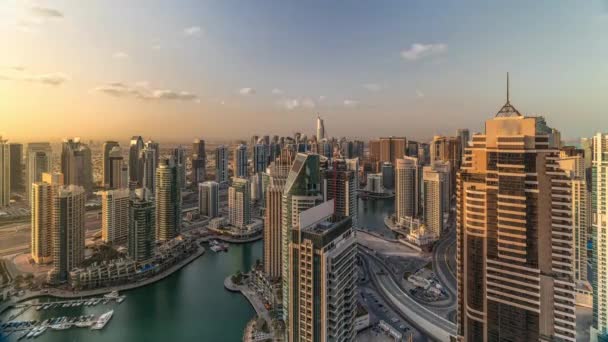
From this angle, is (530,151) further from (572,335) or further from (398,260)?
(398,260)

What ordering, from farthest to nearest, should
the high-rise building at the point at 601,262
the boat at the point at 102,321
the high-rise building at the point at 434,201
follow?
the high-rise building at the point at 434,201 < the boat at the point at 102,321 < the high-rise building at the point at 601,262

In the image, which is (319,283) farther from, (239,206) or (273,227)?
(239,206)

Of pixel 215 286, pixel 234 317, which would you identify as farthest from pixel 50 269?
pixel 234 317

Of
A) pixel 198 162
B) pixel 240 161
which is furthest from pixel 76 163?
pixel 240 161

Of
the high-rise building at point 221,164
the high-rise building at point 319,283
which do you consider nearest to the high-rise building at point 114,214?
the high-rise building at point 319,283

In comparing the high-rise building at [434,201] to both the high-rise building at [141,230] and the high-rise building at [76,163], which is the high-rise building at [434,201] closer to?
the high-rise building at [141,230]

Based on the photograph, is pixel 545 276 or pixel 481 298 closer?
pixel 545 276

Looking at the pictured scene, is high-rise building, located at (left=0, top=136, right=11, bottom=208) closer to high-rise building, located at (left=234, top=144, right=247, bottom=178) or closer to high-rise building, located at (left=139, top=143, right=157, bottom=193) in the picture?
high-rise building, located at (left=139, top=143, right=157, bottom=193)
